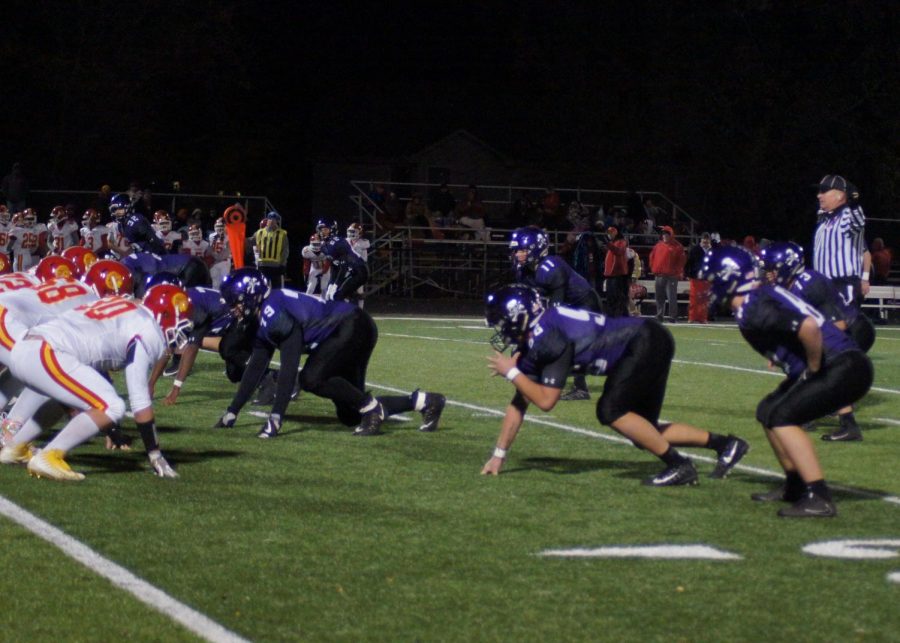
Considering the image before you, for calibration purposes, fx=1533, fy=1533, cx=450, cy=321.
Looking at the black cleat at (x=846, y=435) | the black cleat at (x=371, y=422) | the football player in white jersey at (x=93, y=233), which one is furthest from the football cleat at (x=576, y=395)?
the football player in white jersey at (x=93, y=233)

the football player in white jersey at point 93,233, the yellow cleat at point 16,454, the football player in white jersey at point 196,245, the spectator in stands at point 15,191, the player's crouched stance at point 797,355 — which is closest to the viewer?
the player's crouched stance at point 797,355

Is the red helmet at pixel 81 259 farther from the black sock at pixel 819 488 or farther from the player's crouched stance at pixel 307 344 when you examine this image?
the black sock at pixel 819 488

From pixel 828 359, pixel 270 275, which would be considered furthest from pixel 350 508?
pixel 270 275

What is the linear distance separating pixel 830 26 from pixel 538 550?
34616mm

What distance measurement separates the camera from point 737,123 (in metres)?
40.0

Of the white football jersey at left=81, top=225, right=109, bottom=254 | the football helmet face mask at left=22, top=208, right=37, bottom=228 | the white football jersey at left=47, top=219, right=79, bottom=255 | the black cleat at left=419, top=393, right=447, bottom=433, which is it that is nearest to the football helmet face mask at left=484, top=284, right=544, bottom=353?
the black cleat at left=419, top=393, right=447, bottom=433

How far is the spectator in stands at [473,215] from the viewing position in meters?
30.2

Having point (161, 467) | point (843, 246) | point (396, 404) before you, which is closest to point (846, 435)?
point (843, 246)

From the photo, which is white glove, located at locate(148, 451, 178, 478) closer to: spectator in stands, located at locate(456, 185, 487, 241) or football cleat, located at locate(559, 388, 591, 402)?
football cleat, located at locate(559, 388, 591, 402)

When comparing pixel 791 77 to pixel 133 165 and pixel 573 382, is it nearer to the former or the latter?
pixel 133 165

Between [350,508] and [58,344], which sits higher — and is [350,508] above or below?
below

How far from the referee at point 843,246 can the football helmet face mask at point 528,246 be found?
2.02 m

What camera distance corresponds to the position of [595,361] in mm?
8047

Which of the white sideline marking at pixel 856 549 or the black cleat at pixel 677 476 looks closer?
the white sideline marking at pixel 856 549
